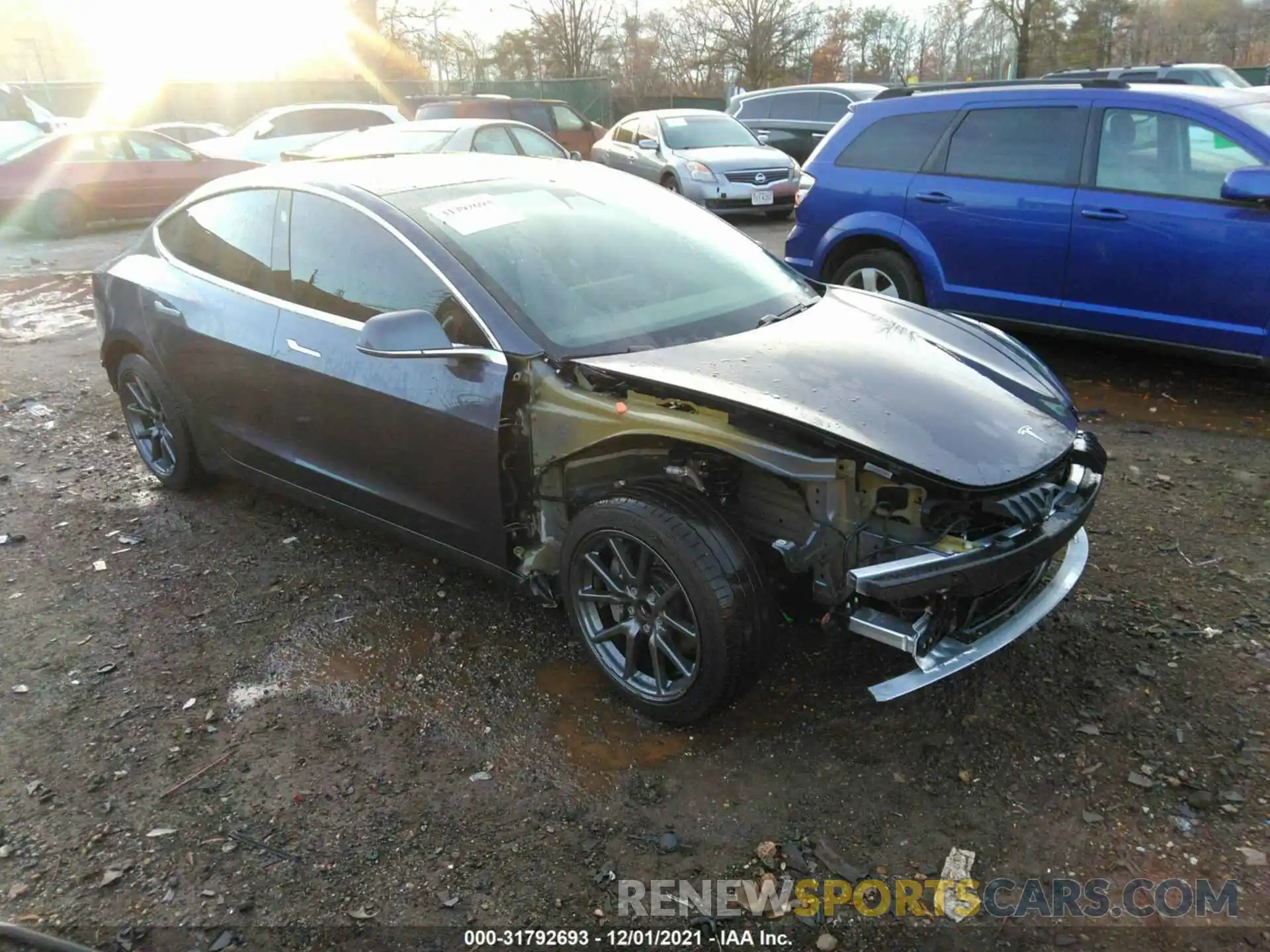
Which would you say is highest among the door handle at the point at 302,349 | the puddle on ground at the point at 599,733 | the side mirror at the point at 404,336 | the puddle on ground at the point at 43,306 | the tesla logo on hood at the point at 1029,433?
the side mirror at the point at 404,336

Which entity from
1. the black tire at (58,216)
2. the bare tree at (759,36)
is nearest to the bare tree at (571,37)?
the bare tree at (759,36)

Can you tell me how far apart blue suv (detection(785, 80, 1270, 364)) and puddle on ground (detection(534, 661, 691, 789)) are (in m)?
4.04

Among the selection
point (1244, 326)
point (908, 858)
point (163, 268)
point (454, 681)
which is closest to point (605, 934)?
point (908, 858)

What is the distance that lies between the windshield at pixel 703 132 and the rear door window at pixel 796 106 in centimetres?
223

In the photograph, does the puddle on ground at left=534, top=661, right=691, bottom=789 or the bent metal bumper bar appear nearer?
the bent metal bumper bar

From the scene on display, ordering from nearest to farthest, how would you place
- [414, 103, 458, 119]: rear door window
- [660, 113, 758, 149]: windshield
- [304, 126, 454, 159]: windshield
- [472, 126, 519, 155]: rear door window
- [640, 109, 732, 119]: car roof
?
[304, 126, 454, 159]: windshield → [472, 126, 519, 155]: rear door window → [660, 113, 758, 149]: windshield → [640, 109, 732, 119]: car roof → [414, 103, 458, 119]: rear door window

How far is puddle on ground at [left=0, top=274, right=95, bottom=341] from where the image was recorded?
28.7ft

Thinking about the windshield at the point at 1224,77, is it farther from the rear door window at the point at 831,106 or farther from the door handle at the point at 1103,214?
the door handle at the point at 1103,214

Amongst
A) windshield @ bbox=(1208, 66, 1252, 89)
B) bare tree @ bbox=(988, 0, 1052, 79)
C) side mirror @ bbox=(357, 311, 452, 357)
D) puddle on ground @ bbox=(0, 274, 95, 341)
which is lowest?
puddle on ground @ bbox=(0, 274, 95, 341)

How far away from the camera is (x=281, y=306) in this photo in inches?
154

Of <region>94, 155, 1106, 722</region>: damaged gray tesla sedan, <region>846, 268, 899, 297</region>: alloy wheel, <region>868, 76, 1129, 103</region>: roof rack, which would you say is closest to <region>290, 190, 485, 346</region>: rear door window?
<region>94, 155, 1106, 722</region>: damaged gray tesla sedan

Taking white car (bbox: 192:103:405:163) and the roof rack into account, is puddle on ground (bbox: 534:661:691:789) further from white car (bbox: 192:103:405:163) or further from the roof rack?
white car (bbox: 192:103:405:163)

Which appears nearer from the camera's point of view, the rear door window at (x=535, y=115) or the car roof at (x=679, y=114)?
the car roof at (x=679, y=114)

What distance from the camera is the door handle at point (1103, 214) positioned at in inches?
215
